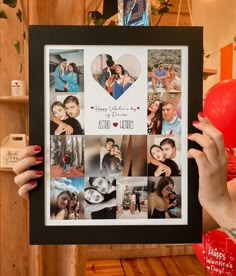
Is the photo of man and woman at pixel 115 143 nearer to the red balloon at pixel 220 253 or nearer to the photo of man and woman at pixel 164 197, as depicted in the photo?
the photo of man and woman at pixel 164 197

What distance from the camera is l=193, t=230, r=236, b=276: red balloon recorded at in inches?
63.8

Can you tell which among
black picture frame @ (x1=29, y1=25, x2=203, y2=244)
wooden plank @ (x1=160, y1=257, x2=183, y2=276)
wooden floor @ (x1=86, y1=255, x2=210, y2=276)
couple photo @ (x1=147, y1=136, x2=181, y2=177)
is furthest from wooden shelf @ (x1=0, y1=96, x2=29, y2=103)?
Answer: wooden plank @ (x1=160, y1=257, x2=183, y2=276)

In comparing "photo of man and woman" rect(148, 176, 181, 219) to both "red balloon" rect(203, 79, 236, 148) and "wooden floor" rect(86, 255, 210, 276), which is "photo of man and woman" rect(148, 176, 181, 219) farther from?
"wooden floor" rect(86, 255, 210, 276)

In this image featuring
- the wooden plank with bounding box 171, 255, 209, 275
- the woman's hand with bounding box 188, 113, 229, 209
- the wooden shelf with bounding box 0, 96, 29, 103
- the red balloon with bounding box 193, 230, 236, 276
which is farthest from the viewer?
the wooden plank with bounding box 171, 255, 209, 275

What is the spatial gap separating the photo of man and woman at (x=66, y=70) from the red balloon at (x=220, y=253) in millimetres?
1228

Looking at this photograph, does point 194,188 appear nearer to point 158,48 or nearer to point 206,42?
point 158,48

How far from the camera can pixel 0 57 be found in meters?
1.86

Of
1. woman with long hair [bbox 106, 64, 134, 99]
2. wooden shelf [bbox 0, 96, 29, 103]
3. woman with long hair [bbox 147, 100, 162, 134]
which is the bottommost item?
woman with long hair [bbox 147, 100, 162, 134]

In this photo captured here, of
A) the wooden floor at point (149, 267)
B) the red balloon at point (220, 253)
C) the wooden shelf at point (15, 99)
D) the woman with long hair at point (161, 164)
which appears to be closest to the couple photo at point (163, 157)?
the woman with long hair at point (161, 164)

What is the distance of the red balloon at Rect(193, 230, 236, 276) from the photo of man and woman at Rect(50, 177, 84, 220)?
109 centimetres

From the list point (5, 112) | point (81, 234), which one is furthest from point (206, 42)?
point (81, 234)

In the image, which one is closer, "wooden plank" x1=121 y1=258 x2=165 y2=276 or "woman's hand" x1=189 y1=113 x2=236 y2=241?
"woman's hand" x1=189 y1=113 x2=236 y2=241

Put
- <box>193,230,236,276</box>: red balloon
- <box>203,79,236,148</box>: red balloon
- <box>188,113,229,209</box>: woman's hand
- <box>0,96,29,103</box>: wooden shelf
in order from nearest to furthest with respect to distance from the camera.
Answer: <box>188,113,229,209</box>: woman's hand < <box>203,79,236,148</box>: red balloon < <box>193,230,236,276</box>: red balloon < <box>0,96,29,103</box>: wooden shelf

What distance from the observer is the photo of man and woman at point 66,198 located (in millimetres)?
722
